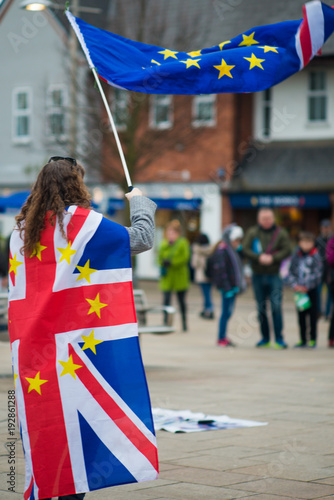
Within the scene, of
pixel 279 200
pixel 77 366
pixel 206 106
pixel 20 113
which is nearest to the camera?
pixel 77 366

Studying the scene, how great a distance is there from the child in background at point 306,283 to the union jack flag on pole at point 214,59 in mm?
6922

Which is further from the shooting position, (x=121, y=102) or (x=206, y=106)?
(x=206, y=106)

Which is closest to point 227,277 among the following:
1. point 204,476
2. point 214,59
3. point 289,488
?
point 214,59

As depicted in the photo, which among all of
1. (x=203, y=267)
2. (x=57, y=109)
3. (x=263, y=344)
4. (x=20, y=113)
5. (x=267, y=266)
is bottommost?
(x=263, y=344)

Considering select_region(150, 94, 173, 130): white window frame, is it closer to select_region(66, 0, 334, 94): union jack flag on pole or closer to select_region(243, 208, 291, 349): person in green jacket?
select_region(243, 208, 291, 349): person in green jacket

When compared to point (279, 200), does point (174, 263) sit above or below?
below

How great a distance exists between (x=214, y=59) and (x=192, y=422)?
283cm

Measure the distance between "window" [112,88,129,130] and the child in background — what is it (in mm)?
11991

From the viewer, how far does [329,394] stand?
8.62 metres

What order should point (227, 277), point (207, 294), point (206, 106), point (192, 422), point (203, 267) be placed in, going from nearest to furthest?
point (192, 422)
point (227, 277)
point (203, 267)
point (207, 294)
point (206, 106)

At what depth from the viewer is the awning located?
92.0ft

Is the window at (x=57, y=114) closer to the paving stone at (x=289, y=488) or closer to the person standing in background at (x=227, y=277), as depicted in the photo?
the person standing in background at (x=227, y=277)

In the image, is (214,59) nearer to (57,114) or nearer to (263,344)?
(263,344)

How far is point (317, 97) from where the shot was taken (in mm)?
29484
